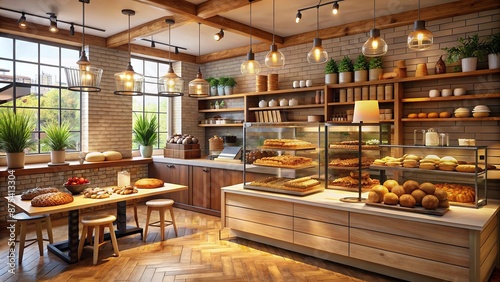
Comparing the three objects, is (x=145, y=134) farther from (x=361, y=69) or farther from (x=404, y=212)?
(x=404, y=212)

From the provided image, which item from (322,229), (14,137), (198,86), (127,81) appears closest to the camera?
(322,229)

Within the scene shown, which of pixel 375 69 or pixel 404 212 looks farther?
pixel 375 69

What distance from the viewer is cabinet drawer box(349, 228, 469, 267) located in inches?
115

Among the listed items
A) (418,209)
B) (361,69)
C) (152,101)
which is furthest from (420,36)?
(152,101)

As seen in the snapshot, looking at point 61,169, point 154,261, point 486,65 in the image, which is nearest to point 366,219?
point 154,261

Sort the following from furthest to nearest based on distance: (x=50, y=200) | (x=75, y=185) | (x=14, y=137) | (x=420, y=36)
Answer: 1. (x=14, y=137)
2. (x=75, y=185)
3. (x=50, y=200)
4. (x=420, y=36)

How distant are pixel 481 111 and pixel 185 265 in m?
4.01

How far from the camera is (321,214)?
3.71m

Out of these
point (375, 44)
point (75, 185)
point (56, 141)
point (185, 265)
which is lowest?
point (185, 265)

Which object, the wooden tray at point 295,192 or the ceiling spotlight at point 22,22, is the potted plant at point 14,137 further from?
the wooden tray at point 295,192

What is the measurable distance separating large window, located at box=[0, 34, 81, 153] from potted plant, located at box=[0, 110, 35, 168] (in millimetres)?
583

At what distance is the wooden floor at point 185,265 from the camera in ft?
11.2

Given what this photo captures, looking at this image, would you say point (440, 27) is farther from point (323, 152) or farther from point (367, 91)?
point (323, 152)

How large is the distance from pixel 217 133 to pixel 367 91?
12.0ft
